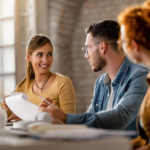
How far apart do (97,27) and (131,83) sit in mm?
508

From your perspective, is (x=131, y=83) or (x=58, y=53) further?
(x=58, y=53)

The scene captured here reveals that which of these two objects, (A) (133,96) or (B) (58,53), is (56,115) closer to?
(A) (133,96)

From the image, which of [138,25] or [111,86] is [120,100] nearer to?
[111,86]

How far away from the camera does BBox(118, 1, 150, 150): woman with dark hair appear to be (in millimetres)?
1119

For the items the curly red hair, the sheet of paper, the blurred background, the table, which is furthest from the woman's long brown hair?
the table

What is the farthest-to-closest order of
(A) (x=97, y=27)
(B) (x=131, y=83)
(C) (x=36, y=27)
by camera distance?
(C) (x=36, y=27) < (A) (x=97, y=27) < (B) (x=131, y=83)

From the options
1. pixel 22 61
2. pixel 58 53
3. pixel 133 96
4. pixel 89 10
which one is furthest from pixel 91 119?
pixel 89 10

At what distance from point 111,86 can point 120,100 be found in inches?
14.0

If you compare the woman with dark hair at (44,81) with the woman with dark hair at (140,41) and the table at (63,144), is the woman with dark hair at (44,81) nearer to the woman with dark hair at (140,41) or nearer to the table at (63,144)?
the woman with dark hair at (140,41)

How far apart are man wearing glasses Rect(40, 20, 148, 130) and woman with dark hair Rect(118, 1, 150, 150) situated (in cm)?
21

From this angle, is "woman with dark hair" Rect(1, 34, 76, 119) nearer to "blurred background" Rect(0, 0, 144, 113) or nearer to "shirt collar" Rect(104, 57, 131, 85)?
"shirt collar" Rect(104, 57, 131, 85)

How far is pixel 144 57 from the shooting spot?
1.16 m

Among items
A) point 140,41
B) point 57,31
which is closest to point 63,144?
point 140,41

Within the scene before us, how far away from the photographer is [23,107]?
4.88ft
